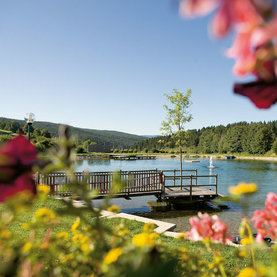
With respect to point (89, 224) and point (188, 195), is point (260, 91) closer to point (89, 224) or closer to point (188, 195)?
point (89, 224)

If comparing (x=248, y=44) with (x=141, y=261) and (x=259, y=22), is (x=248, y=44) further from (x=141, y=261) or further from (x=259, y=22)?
(x=141, y=261)

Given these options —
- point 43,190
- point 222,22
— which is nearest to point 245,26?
point 222,22

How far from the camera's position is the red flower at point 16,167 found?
23.5 inches

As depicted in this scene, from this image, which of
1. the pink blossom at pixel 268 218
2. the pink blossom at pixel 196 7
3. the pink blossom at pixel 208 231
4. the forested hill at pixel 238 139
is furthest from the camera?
the forested hill at pixel 238 139

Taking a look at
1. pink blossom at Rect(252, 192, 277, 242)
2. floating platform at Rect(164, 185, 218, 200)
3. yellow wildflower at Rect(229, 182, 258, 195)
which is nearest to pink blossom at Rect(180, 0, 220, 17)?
yellow wildflower at Rect(229, 182, 258, 195)

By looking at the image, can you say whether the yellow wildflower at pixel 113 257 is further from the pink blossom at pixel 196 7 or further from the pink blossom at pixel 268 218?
the pink blossom at pixel 196 7

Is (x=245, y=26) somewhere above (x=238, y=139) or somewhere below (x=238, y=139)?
below

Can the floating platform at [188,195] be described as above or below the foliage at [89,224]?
below

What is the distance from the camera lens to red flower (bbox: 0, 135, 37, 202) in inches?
23.5

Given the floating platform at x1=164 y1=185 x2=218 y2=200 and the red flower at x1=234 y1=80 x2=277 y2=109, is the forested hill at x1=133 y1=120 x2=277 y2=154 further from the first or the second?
the red flower at x1=234 y1=80 x2=277 y2=109

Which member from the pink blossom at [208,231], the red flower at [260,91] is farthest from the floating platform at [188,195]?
the red flower at [260,91]

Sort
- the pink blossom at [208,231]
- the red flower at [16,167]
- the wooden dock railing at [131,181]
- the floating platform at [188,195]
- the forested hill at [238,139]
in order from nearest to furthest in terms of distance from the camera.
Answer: the red flower at [16,167] → the pink blossom at [208,231] → the wooden dock railing at [131,181] → the floating platform at [188,195] → the forested hill at [238,139]

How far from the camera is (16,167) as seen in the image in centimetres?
63

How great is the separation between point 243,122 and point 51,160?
365ft
